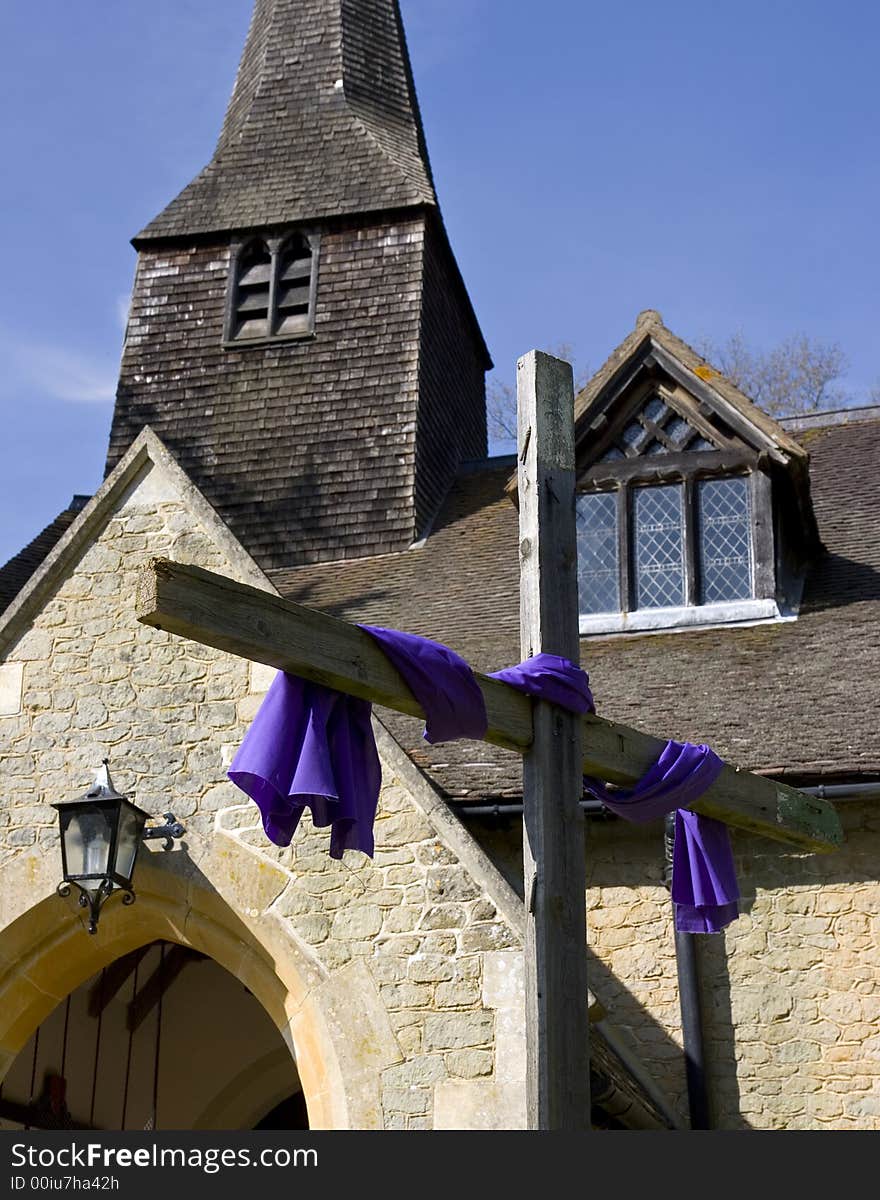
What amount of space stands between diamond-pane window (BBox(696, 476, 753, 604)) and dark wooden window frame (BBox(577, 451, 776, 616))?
0.06 m

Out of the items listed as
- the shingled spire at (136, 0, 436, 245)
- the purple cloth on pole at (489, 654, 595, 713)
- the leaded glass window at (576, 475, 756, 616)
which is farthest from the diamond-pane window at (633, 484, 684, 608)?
the purple cloth on pole at (489, 654, 595, 713)

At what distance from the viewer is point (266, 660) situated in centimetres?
491

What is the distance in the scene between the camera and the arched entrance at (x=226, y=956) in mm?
7254

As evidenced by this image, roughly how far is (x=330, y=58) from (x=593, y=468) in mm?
7652

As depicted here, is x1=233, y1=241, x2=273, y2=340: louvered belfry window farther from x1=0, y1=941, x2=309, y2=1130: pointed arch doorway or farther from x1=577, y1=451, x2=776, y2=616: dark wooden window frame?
x1=0, y1=941, x2=309, y2=1130: pointed arch doorway

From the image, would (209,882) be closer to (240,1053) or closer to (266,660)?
(266,660)

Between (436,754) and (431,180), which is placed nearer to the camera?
(436,754)

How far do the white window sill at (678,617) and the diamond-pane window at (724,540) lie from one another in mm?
129

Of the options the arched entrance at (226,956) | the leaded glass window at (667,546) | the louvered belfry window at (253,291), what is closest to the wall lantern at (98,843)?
the arched entrance at (226,956)

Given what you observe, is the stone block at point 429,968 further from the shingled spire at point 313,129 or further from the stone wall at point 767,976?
the shingled spire at point 313,129

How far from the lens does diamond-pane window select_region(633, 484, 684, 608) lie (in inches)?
440

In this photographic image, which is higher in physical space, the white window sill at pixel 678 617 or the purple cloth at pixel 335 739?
the white window sill at pixel 678 617

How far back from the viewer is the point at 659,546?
11.4 meters

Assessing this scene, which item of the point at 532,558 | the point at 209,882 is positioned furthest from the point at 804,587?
the point at 532,558
